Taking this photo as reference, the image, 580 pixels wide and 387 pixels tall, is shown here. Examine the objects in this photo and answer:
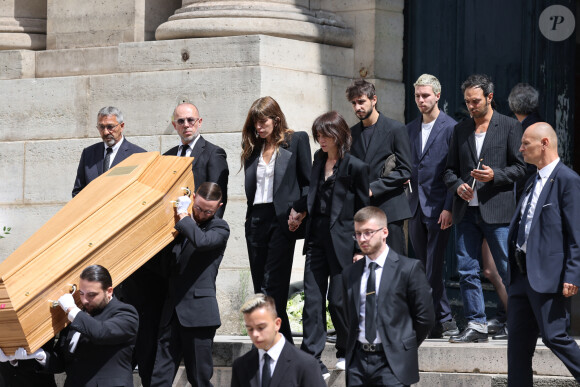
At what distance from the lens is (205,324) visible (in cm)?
823

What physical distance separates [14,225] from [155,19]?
2.39 m

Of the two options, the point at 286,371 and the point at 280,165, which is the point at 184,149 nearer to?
the point at 280,165

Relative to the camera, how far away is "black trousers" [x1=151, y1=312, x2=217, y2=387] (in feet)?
27.0

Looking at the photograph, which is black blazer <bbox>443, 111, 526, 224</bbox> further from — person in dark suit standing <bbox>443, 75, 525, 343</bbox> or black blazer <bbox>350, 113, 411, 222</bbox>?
black blazer <bbox>350, 113, 411, 222</bbox>

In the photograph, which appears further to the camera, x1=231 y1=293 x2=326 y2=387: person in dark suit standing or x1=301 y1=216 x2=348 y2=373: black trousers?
x1=301 y1=216 x2=348 y2=373: black trousers

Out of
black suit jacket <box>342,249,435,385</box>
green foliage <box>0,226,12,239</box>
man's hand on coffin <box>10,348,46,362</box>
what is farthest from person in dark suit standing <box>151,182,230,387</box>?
green foliage <box>0,226,12,239</box>

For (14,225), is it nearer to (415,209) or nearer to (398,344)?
(415,209)

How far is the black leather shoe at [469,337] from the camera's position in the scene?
348 inches

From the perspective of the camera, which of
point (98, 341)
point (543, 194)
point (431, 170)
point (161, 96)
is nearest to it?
point (98, 341)

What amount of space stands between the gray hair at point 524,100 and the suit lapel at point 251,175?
2161 millimetres

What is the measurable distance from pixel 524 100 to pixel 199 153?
262 cm

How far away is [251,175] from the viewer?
29.5 feet

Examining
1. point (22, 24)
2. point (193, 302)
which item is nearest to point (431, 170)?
point (193, 302)

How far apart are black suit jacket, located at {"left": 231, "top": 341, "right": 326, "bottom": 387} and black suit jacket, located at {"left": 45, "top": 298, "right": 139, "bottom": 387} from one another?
1043 mm
